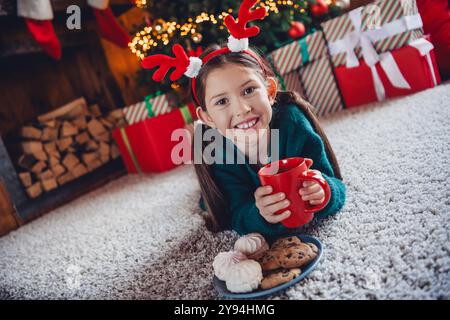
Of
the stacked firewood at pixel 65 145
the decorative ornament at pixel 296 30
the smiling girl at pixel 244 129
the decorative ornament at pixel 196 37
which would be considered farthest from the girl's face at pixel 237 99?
the stacked firewood at pixel 65 145

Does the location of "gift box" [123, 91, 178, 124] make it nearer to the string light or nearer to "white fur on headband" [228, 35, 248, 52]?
the string light

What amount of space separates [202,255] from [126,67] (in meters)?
2.18

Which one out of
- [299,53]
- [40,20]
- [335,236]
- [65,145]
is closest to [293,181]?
[335,236]

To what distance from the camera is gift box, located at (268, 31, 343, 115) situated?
197cm

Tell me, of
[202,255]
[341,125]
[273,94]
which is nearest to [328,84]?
[341,125]

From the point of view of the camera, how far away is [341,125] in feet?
5.61

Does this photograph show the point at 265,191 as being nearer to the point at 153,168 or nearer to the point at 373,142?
the point at 373,142

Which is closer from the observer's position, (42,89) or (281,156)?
Result: (281,156)

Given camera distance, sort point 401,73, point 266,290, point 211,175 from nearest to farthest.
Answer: point 266,290, point 211,175, point 401,73

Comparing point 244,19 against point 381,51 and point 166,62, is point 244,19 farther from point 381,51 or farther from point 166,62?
point 381,51

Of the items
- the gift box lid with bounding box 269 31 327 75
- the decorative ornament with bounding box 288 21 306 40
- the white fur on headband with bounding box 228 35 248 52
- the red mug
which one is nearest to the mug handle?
Answer: the red mug

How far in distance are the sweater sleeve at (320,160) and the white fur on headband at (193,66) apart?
1.04 ft

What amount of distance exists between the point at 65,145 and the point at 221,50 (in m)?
1.78

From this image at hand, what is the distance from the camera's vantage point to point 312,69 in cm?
202
